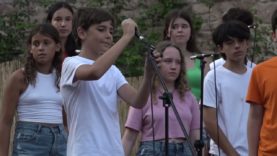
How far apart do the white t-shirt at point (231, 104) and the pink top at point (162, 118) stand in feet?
0.50

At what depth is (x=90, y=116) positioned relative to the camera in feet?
17.5

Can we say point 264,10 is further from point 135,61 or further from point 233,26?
point 233,26

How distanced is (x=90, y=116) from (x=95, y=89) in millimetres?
158

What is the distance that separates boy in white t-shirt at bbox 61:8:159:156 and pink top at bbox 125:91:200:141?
53cm

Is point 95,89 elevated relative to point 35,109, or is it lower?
elevated

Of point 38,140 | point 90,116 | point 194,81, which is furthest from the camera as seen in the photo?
point 194,81

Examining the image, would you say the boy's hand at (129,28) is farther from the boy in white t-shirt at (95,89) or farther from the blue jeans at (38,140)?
the blue jeans at (38,140)

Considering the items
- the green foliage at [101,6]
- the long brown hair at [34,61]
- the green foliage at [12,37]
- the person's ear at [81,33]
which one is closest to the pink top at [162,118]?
the long brown hair at [34,61]

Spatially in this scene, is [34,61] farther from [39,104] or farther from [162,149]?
[162,149]

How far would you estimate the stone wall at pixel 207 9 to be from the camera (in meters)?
9.95

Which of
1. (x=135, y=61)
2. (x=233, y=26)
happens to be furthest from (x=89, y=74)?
(x=135, y=61)

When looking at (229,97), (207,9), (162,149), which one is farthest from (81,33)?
(207,9)

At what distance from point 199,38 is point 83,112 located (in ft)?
16.0

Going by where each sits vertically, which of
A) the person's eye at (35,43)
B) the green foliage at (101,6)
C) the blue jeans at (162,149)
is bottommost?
the blue jeans at (162,149)
